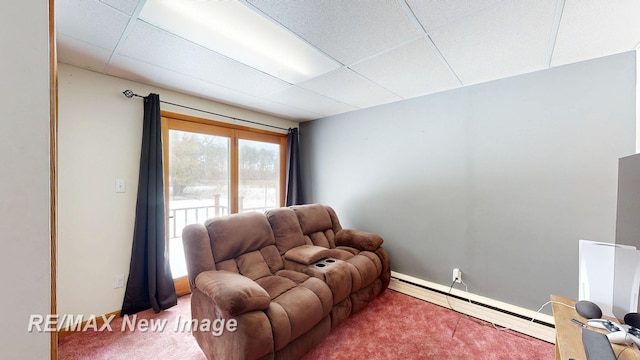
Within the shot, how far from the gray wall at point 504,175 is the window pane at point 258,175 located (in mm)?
1437

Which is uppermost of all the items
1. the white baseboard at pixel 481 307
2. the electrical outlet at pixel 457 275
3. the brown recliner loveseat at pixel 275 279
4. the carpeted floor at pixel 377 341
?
the brown recliner loveseat at pixel 275 279

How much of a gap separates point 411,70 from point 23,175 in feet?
7.65

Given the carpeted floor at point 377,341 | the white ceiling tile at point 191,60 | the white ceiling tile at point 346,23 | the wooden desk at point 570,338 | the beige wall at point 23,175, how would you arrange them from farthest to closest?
the carpeted floor at point 377,341
the white ceiling tile at point 191,60
the white ceiling tile at point 346,23
the wooden desk at point 570,338
the beige wall at point 23,175

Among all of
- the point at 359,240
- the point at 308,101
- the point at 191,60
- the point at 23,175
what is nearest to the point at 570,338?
the point at 359,240

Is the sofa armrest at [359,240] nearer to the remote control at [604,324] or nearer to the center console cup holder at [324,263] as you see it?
the center console cup holder at [324,263]

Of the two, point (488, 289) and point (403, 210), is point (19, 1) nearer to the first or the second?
point (403, 210)

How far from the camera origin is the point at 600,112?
1780mm

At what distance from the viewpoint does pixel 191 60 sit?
1856 mm

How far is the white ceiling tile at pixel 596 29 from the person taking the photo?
1237 millimetres

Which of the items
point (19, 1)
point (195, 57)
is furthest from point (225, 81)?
point (19, 1)

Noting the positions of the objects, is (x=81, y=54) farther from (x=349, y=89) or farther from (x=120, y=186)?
(x=349, y=89)

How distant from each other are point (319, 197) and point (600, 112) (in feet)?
10.0

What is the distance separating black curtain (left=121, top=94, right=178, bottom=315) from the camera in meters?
2.22

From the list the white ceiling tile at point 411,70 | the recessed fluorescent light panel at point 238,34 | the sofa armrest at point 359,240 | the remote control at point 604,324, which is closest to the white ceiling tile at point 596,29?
the white ceiling tile at point 411,70
